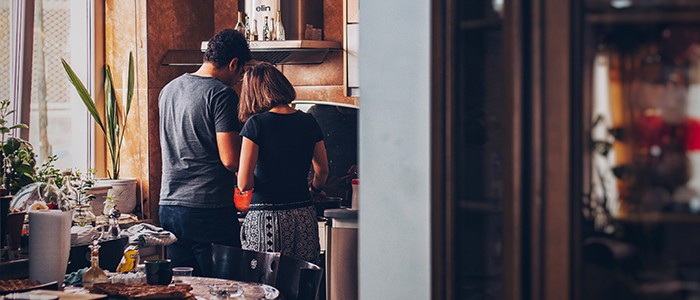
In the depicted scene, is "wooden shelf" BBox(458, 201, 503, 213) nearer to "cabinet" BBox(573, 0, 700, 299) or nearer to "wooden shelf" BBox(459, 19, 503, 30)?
"cabinet" BBox(573, 0, 700, 299)

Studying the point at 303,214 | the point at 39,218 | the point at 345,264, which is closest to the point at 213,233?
the point at 303,214

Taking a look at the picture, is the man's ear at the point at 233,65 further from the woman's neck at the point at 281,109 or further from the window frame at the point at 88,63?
the window frame at the point at 88,63

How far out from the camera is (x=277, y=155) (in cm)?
210

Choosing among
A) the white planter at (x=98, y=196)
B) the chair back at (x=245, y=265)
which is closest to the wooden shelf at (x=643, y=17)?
the chair back at (x=245, y=265)

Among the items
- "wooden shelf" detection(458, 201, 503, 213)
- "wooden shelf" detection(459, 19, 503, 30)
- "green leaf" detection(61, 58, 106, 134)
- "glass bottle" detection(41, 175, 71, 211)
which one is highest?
"green leaf" detection(61, 58, 106, 134)

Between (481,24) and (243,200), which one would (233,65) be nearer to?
(243,200)

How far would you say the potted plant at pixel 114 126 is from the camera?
10.7ft

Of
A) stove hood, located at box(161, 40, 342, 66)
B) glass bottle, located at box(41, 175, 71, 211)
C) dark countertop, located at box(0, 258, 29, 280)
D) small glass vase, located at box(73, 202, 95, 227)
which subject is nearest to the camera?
dark countertop, located at box(0, 258, 29, 280)

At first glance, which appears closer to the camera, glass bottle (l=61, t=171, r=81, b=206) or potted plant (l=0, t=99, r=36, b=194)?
potted plant (l=0, t=99, r=36, b=194)

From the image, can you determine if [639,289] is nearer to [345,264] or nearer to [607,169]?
[607,169]

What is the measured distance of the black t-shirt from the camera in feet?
6.85

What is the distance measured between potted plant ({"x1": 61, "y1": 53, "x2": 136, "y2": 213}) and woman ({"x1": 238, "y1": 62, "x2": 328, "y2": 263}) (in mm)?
1431

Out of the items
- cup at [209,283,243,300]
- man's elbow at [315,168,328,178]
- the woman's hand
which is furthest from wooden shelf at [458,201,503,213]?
the woman's hand

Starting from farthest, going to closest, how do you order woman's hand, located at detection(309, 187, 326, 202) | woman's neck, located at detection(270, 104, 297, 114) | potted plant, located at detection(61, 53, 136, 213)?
1. potted plant, located at detection(61, 53, 136, 213)
2. woman's hand, located at detection(309, 187, 326, 202)
3. woman's neck, located at detection(270, 104, 297, 114)
